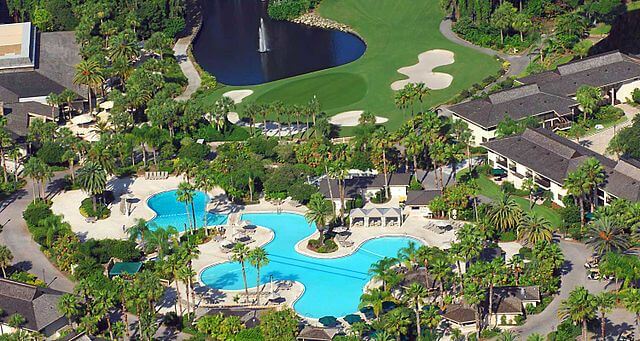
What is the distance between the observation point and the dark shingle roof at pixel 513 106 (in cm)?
13075

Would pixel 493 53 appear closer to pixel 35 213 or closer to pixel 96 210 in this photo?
pixel 96 210

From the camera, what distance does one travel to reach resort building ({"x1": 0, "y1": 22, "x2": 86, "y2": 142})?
143375 mm

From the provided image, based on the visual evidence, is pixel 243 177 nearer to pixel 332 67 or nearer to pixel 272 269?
pixel 272 269

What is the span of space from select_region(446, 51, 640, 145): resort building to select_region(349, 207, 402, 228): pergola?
63.5ft

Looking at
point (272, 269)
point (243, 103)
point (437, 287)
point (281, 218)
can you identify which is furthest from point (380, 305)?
point (243, 103)

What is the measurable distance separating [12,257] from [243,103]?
144 ft

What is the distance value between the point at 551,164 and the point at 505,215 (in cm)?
1139

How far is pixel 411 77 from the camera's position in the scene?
499 ft

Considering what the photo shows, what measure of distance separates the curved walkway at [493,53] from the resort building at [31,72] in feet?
171

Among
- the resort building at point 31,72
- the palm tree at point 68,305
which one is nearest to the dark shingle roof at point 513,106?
the resort building at point 31,72

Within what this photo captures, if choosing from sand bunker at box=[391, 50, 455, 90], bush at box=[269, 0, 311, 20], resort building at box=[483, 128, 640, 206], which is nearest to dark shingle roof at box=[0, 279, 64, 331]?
resort building at box=[483, 128, 640, 206]

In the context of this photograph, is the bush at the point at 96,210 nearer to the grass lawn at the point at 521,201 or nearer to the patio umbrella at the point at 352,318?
the patio umbrella at the point at 352,318

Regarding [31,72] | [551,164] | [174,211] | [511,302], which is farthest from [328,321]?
[31,72]

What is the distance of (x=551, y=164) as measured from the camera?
117688 mm
